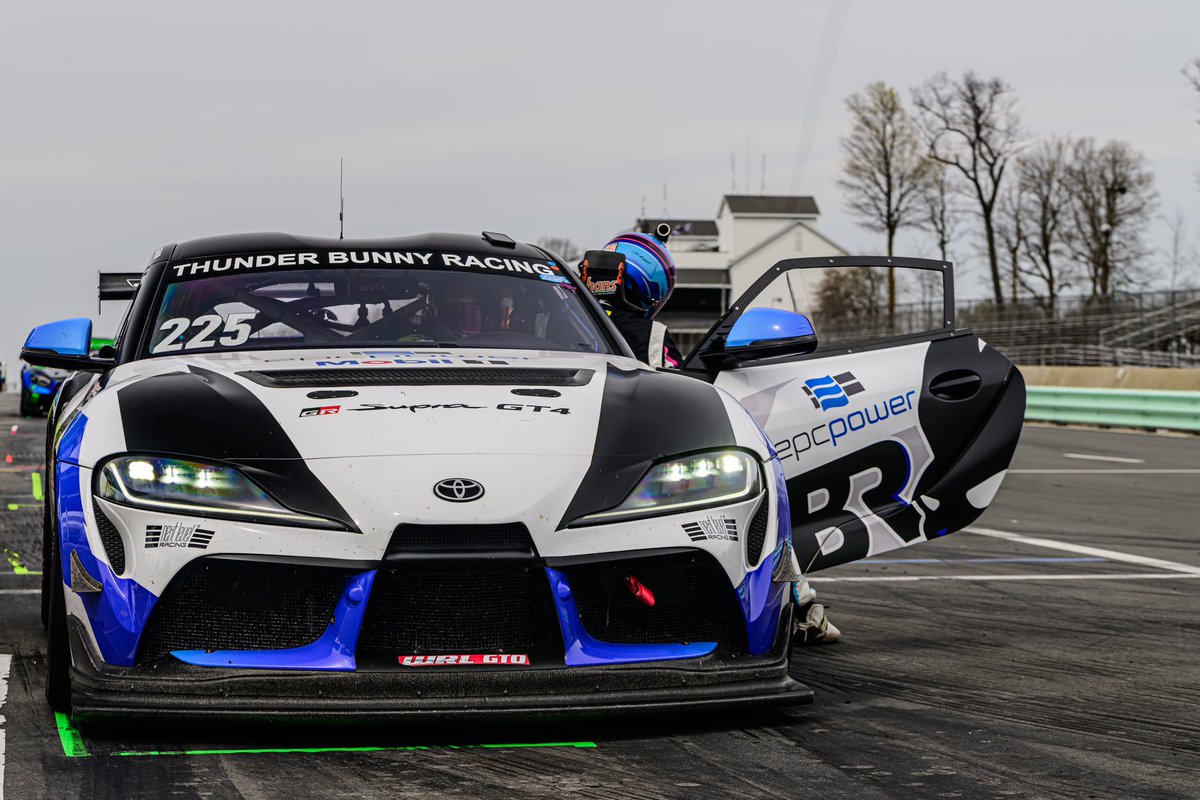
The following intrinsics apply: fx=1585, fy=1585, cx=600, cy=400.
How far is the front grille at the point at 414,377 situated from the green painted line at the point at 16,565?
155 inches

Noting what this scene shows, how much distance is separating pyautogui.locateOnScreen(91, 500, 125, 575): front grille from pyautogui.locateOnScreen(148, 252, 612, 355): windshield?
134 cm

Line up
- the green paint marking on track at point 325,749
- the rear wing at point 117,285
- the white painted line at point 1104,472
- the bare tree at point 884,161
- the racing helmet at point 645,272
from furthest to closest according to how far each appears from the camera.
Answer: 1. the bare tree at point 884,161
2. the white painted line at point 1104,472
3. the rear wing at point 117,285
4. the racing helmet at point 645,272
5. the green paint marking on track at point 325,749

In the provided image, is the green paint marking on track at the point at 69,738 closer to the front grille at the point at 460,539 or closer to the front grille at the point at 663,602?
the front grille at the point at 460,539

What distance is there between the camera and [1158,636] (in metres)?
6.29

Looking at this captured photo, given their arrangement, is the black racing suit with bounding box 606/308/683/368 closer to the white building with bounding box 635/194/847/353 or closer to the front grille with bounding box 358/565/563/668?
the front grille with bounding box 358/565/563/668

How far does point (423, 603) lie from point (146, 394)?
1.06 m

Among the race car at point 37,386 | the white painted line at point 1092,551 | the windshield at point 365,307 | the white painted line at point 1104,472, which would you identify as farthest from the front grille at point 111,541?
the race car at point 37,386

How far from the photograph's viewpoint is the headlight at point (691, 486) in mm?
4066

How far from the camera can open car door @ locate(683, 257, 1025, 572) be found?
18.1ft

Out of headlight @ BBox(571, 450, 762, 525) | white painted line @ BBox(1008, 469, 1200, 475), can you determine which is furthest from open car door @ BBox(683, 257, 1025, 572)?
white painted line @ BBox(1008, 469, 1200, 475)

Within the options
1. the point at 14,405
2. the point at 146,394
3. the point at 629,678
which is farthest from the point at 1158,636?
the point at 14,405

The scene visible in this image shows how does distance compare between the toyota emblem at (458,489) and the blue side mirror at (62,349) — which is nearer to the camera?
the toyota emblem at (458,489)

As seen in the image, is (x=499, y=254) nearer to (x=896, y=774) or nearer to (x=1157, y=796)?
(x=896, y=774)

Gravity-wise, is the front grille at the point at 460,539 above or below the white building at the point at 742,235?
below
